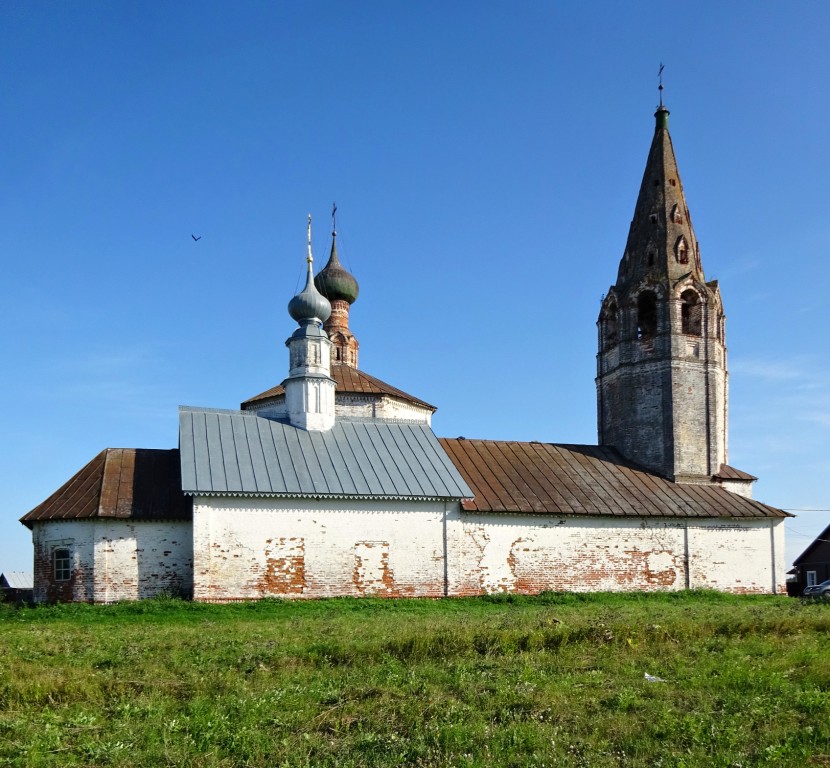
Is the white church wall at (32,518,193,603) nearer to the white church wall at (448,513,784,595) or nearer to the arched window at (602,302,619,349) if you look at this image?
the white church wall at (448,513,784,595)

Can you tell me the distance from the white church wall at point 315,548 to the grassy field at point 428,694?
15.1 feet

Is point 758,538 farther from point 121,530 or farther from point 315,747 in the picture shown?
point 315,747

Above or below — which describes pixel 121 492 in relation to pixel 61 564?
above

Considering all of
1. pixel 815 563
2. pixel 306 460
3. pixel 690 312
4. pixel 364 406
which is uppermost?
pixel 690 312

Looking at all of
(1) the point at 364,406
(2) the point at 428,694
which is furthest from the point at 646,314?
(2) the point at 428,694

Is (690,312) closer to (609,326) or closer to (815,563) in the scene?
(609,326)

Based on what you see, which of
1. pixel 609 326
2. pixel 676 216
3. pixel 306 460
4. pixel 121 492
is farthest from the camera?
pixel 609 326

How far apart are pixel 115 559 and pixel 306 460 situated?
475 centimetres

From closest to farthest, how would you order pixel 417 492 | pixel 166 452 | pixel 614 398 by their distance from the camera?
pixel 417 492 → pixel 166 452 → pixel 614 398

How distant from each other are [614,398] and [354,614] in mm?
11996

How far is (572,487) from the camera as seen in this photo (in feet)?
71.0

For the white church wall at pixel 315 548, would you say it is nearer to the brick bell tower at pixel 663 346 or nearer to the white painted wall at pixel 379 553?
the white painted wall at pixel 379 553

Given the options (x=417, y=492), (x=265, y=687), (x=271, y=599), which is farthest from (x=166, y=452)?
(x=265, y=687)

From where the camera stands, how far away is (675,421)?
23297mm
